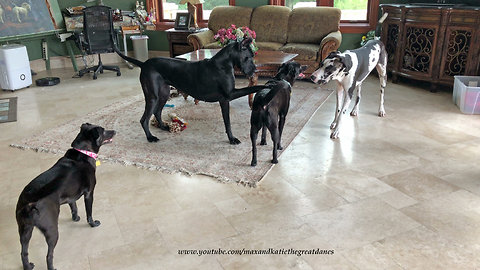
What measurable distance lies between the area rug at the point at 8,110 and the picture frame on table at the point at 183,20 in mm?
2778

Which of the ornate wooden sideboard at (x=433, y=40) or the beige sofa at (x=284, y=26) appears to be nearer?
the ornate wooden sideboard at (x=433, y=40)

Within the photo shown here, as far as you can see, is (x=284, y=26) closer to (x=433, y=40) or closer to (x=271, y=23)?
(x=271, y=23)

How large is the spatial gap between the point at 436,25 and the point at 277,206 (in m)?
3.75

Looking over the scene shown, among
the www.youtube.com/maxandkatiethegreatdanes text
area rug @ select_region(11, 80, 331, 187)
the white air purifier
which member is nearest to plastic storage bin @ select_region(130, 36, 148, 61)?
the white air purifier

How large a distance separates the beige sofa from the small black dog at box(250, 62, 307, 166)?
8.17 ft

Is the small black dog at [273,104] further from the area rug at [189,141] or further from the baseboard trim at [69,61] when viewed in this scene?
the baseboard trim at [69,61]

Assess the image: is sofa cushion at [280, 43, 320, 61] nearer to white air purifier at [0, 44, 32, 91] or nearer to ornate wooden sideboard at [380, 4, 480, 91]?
ornate wooden sideboard at [380, 4, 480, 91]

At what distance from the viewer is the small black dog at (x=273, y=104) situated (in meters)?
3.06

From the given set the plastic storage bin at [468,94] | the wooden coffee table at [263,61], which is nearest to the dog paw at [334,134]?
the wooden coffee table at [263,61]

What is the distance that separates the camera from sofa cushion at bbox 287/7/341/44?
20.0 feet

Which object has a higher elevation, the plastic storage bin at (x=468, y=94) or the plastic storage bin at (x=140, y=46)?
the plastic storage bin at (x=140, y=46)

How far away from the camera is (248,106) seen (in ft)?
16.1

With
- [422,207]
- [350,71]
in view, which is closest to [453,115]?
[350,71]

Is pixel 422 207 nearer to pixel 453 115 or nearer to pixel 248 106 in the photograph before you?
pixel 453 115
